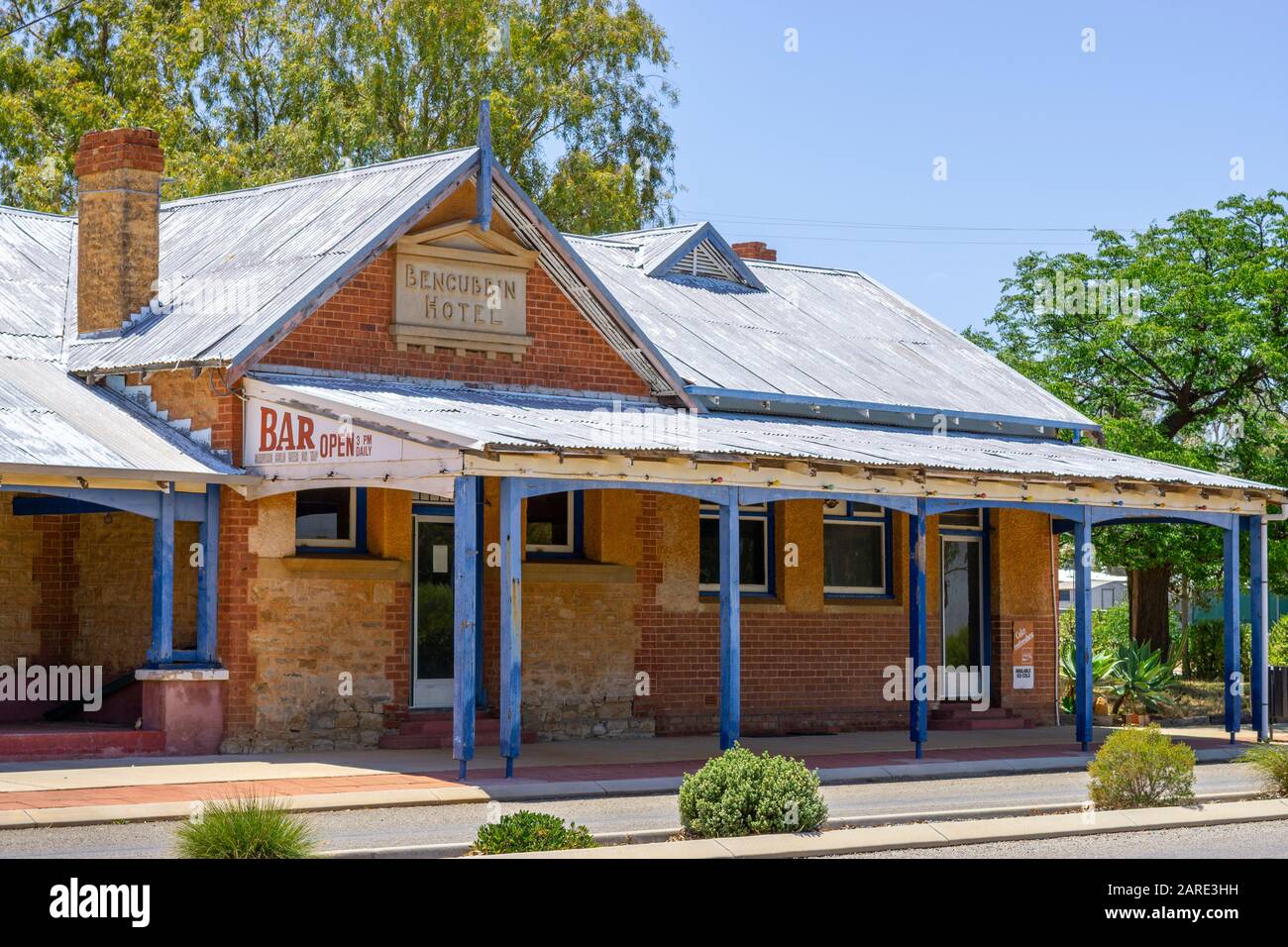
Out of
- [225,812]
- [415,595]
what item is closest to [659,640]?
[415,595]

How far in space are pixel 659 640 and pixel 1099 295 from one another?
15310mm

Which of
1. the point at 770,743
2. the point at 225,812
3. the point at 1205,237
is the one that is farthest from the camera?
the point at 1205,237

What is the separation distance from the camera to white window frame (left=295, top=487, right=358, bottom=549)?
742 inches

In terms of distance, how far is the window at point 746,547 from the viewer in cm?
2205

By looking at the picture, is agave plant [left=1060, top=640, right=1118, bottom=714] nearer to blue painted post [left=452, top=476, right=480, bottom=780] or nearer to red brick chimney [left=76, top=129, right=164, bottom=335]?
blue painted post [left=452, top=476, right=480, bottom=780]

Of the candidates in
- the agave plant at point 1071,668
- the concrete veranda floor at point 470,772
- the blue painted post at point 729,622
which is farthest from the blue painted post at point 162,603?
the agave plant at point 1071,668

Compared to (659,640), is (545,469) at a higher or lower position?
higher

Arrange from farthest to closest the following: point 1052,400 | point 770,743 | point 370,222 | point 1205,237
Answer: point 1205,237
point 1052,400
point 770,743
point 370,222

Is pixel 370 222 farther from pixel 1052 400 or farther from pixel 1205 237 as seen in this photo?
pixel 1205 237

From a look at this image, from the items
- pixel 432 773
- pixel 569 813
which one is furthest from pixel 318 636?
pixel 569 813

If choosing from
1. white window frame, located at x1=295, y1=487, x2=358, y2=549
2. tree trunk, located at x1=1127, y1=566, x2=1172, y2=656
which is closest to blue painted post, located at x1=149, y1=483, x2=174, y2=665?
white window frame, located at x1=295, y1=487, x2=358, y2=549

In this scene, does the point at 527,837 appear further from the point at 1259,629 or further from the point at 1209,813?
the point at 1259,629

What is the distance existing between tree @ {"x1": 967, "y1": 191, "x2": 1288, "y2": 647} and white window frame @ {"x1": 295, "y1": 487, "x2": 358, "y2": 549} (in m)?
15.1

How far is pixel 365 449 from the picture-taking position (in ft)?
54.3
